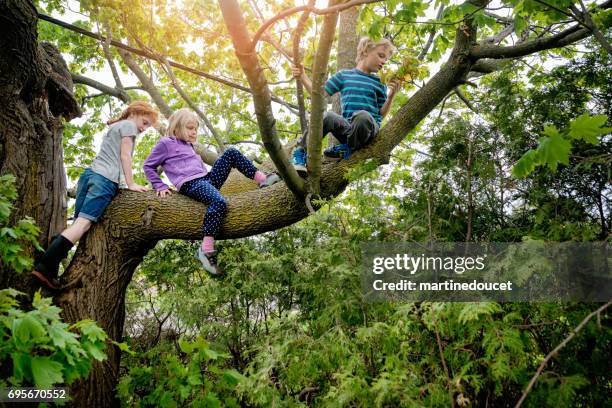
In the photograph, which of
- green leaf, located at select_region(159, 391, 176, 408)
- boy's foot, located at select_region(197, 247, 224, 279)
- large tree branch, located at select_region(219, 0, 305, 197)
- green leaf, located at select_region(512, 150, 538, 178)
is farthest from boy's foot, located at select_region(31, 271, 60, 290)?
green leaf, located at select_region(512, 150, 538, 178)

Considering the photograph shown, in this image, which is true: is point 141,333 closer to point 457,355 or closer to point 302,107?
point 302,107

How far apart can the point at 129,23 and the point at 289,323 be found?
4.10m

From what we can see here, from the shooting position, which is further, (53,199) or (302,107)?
(53,199)

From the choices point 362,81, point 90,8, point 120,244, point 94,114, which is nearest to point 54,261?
point 120,244

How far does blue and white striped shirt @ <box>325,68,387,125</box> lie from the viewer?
12.8 ft

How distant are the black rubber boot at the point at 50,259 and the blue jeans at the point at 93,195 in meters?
0.31

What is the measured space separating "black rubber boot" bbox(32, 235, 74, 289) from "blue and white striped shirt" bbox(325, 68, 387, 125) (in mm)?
2696

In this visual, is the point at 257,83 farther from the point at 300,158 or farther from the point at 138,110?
the point at 138,110

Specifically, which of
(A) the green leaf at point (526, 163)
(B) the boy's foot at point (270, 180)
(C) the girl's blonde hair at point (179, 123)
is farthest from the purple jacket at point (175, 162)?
(A) the green leaf at point (526, 163)

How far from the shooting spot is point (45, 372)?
149 centimetres

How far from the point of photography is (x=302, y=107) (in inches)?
131

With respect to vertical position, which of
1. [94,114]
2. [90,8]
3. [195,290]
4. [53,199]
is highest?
[94,114]

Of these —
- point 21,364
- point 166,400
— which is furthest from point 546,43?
point 21,364

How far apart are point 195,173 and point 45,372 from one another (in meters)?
2.65
